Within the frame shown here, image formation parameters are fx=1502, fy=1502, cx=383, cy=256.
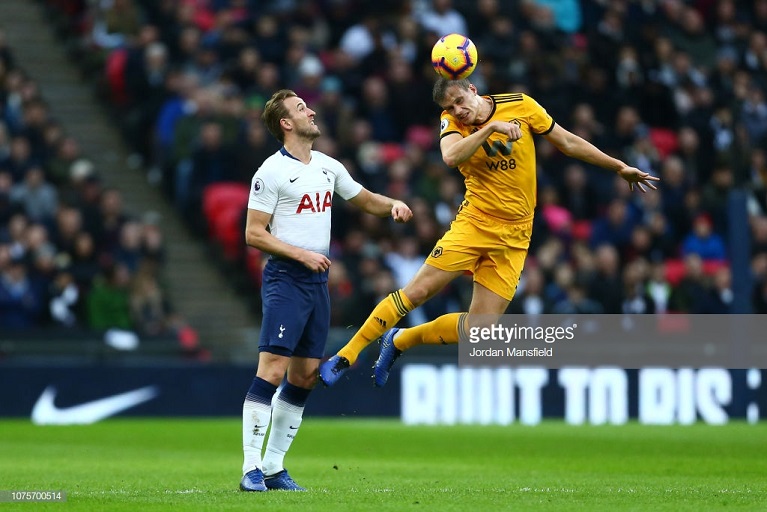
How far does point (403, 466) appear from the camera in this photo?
44.3ft

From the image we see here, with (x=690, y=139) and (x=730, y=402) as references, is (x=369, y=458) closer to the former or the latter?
(x=730, y=402)

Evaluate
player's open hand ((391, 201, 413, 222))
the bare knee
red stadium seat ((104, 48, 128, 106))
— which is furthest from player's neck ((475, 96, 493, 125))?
red stadium seat ((104, 48, 128, 106))

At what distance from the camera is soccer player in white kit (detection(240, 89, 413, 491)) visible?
34.1 feet

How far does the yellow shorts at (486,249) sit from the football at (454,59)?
3.88ft

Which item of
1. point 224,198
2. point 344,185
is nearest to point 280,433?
point 344,185

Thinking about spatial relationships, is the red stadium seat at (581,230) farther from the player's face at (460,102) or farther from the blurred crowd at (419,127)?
the player's face at (460,102)

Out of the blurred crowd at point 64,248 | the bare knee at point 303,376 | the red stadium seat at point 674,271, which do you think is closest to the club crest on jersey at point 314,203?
the bare knee at point 303,376

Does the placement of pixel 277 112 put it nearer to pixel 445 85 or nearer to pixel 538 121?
pixel 445 85

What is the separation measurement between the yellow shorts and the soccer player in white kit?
0.97 m

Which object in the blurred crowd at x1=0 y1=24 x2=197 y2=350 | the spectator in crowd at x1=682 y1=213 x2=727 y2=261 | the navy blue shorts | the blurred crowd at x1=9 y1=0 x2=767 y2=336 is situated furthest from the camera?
the spectator in crowd at x1=682 y1=213 x2=727 y2=261

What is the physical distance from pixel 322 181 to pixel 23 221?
1006cm

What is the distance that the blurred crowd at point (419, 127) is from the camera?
20438 mm

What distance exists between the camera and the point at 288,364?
1060 centimetres

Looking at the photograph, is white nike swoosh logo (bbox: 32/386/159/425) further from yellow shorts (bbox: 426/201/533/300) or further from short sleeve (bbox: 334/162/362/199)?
short sleeve (bbox: 334/162/362/199)
